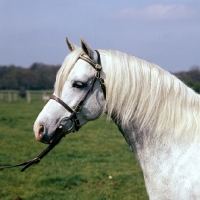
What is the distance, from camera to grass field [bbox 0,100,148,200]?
6.53 m

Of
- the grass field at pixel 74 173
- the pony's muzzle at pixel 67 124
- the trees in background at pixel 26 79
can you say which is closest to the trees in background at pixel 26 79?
the trees in background at pixel 26 79

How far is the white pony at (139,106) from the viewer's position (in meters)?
3.03

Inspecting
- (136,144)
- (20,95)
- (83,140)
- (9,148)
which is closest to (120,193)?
(136,144)

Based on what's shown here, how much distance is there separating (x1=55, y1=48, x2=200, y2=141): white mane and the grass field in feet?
11.5

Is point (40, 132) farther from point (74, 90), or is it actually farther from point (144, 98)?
point (144, 98)

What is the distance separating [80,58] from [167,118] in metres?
0.94

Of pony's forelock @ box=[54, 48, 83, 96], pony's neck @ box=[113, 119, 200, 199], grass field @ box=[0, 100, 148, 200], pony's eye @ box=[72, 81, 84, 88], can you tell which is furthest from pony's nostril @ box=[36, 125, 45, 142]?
grass field @ box=[0, 100, 148, 200]

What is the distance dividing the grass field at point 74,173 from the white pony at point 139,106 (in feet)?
11.2

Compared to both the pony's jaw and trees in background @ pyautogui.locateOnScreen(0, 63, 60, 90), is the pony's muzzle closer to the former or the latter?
the pony's jaw

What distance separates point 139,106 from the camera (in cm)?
311

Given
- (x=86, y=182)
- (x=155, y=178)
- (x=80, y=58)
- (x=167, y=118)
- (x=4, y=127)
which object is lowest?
(x=4, y=127)

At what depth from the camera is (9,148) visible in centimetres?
1091

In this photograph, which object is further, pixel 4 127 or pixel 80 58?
pixel 4 127

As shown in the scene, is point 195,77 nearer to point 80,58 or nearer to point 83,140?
point 80,58
